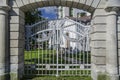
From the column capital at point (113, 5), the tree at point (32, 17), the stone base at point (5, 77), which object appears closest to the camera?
the column capital at point (113, 5)

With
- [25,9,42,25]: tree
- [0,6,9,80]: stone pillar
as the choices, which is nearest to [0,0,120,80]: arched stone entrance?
[0,6,9,80]: stone pillar

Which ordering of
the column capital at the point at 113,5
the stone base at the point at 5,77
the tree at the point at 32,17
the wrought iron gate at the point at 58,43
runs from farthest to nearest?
the tree at the point at 32,17 < the wrought iron gate at the point at 58,43 < the stone base at the point at 5,77 < the column capital at the point at 113,5

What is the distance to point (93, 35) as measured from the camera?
28.3 feet

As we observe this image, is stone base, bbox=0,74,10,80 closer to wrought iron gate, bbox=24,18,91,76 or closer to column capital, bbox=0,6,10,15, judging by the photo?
wrought iron gate, bbox=24,18,91,76

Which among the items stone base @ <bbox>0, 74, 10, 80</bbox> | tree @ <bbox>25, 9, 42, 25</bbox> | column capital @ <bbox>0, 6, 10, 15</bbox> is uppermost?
tree @ <bbox>25, 9, 42, 25</bbox>

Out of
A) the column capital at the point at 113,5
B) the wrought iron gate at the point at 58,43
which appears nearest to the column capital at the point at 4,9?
the wrought iron gate at the point at 58,43

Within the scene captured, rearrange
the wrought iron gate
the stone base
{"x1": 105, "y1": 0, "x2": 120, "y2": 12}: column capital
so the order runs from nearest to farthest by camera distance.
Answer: {"x1": 105, "y1": 0, "x2": 120, "y2": 12}: column capital, the stone base, the wrought iron gate

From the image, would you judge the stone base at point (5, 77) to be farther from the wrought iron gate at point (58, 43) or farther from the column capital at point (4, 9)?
the column capital at point (4, 9)

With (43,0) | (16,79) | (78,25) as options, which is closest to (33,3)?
(43,0)

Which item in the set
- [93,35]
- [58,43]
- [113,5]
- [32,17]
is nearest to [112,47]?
[93,35]

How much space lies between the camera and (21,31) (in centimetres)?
890

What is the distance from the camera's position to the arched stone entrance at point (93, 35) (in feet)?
26.1

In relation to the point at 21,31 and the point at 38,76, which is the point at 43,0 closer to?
the point at 21,31

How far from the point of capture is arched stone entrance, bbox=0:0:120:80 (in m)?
7.95
